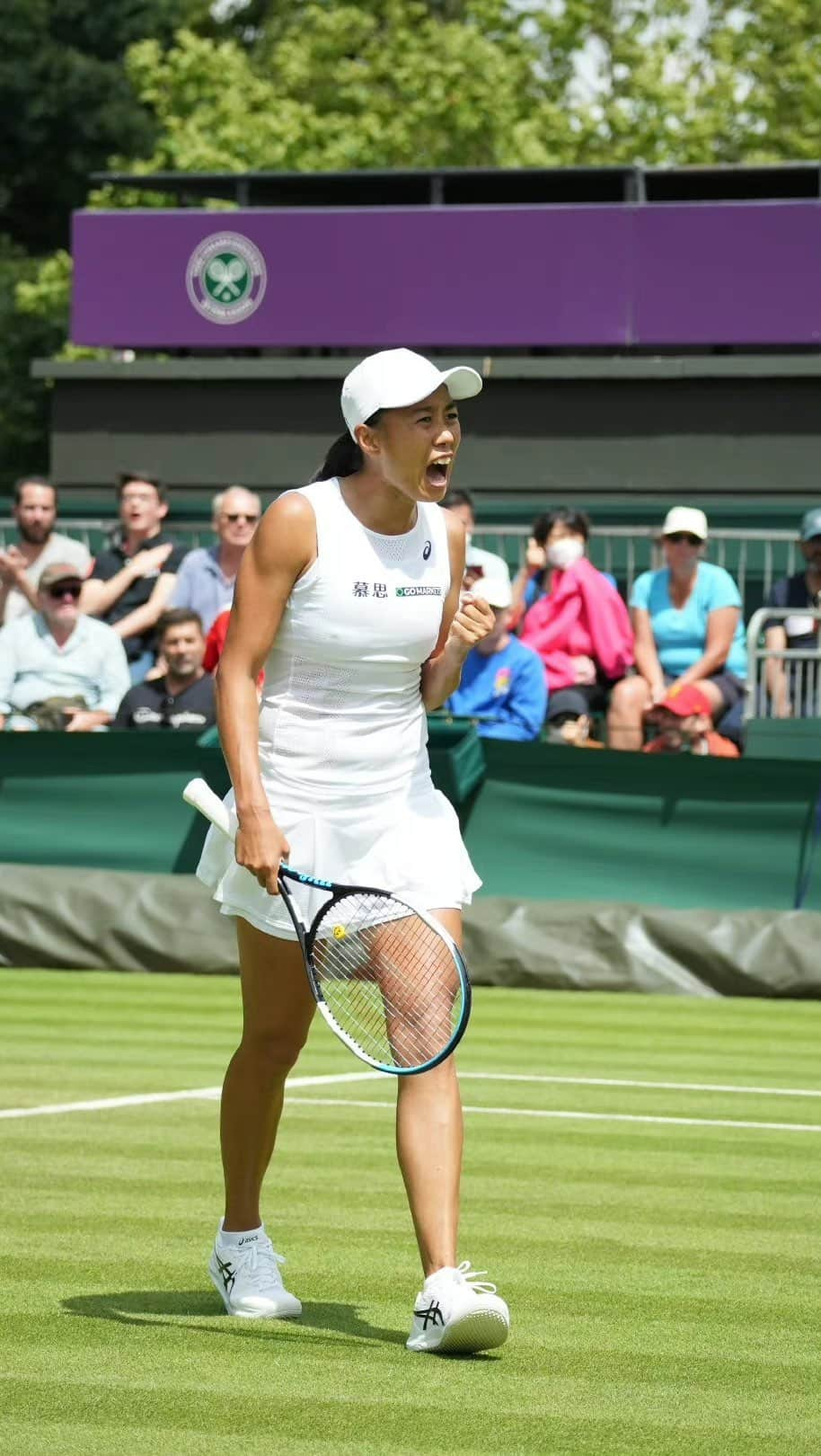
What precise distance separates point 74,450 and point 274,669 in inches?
719

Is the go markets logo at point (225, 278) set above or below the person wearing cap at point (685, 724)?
above

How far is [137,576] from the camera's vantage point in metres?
16.5

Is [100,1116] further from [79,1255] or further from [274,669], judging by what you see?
[274,669]

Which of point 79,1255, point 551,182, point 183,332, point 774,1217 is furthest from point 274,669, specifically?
point 551,182

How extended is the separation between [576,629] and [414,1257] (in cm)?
934

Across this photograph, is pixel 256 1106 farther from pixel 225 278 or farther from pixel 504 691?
pixel 225 278

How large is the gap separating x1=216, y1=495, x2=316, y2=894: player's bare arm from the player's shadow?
1.13 m

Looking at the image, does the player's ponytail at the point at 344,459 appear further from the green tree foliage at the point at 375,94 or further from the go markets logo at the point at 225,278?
the green tree foliage at the point at 375,94

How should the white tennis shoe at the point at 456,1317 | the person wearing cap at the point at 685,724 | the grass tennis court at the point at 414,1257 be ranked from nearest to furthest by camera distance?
the grass tennis court at the point at 414,1257 < the white tennis shoe at the point at 456,1317 < the person wearing cap at the point at 685,724

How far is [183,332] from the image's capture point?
2305 cm

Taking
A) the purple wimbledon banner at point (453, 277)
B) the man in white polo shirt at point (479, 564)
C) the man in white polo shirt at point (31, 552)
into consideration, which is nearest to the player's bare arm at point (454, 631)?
the man in white polo shirt at point (479, 564)

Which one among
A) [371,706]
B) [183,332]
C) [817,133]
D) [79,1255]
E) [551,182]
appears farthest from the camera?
[817,133]

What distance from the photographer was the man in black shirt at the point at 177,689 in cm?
1455

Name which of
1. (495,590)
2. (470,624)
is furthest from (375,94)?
(470,624)
